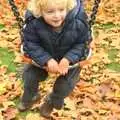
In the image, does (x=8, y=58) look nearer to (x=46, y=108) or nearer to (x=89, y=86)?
(x=89, y=86)

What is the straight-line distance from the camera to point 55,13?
3420 millimetres

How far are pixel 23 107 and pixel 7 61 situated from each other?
6.21 feet

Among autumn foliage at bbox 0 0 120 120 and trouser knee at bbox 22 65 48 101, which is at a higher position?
trouser knee at bbox 22 65 48 101

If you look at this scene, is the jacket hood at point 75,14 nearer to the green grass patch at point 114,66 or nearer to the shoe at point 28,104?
the shoe at point 28,104

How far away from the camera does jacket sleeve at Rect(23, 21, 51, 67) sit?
3596mm

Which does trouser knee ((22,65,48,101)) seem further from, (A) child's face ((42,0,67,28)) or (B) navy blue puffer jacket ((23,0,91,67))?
(A) child's face ((42,0,67,28))

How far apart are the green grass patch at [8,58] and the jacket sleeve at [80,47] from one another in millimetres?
2389

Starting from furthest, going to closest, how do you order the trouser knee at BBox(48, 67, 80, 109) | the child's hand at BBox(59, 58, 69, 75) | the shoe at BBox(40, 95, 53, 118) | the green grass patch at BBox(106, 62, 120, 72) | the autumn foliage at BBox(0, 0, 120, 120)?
1. the green grass patch at BBox(106, 62, 120, 72)
2. the autumn foliage at BBox(0, 0, 120, 120)
3. the shoe at BBox(40, 95, 53, 118)
4. the trouser knee at BBox(48, 67, 80, 109)
5. the child's hand at BBox(59, 58, 69, 75)

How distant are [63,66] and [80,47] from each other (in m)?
0.22

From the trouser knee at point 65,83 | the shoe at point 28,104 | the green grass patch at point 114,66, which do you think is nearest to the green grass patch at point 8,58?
the green grass patch at point 114,66

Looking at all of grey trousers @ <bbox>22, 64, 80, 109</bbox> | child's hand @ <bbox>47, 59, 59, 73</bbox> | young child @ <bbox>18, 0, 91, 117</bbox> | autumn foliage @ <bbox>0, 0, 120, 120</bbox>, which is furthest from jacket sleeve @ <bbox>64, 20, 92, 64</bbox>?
autumn foliage @ <bbox>0, 0, 120, 120</bbox>

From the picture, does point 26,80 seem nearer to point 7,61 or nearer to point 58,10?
point 58,10

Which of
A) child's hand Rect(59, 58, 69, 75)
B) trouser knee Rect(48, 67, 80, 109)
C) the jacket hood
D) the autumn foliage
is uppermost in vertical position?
the jacket hood

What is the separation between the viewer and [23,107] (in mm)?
4348
